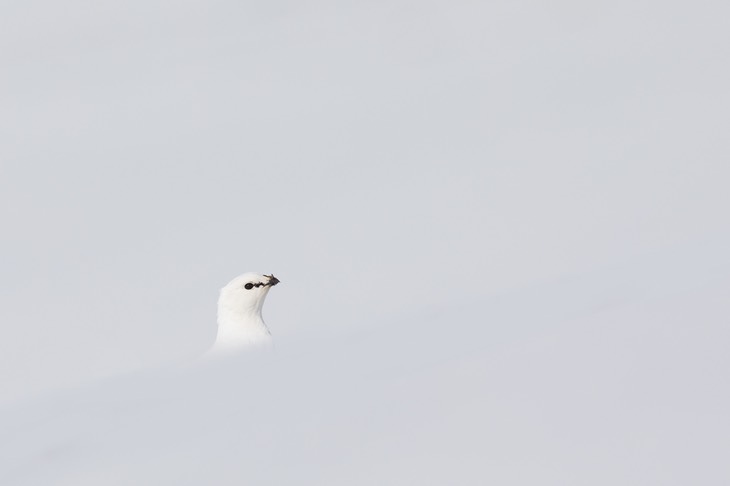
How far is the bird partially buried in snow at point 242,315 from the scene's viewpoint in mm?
7891

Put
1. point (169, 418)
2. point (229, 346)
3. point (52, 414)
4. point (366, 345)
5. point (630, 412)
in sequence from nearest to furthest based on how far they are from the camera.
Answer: point (630, 412), point (169, 418), point (52, 414), point (366, 345), point (229, 346)

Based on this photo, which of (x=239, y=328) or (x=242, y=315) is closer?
(x=239, y=328)

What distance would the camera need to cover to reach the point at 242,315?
8.11m

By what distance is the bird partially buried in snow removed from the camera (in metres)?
7.89

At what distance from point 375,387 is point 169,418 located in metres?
0.41

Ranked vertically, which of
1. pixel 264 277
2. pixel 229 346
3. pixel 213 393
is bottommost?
pixel 213 393

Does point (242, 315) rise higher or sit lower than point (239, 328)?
higher

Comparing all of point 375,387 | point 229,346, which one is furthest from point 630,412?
point 229,346

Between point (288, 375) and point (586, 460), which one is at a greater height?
point (288, 375)

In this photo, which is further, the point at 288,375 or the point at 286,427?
the point at 288,375

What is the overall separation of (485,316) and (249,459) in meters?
1.18

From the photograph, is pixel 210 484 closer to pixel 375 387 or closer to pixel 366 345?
pixel 375 387

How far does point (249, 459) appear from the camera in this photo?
2.77m

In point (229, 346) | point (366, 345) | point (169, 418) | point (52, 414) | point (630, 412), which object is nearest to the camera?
point (630, 412)
